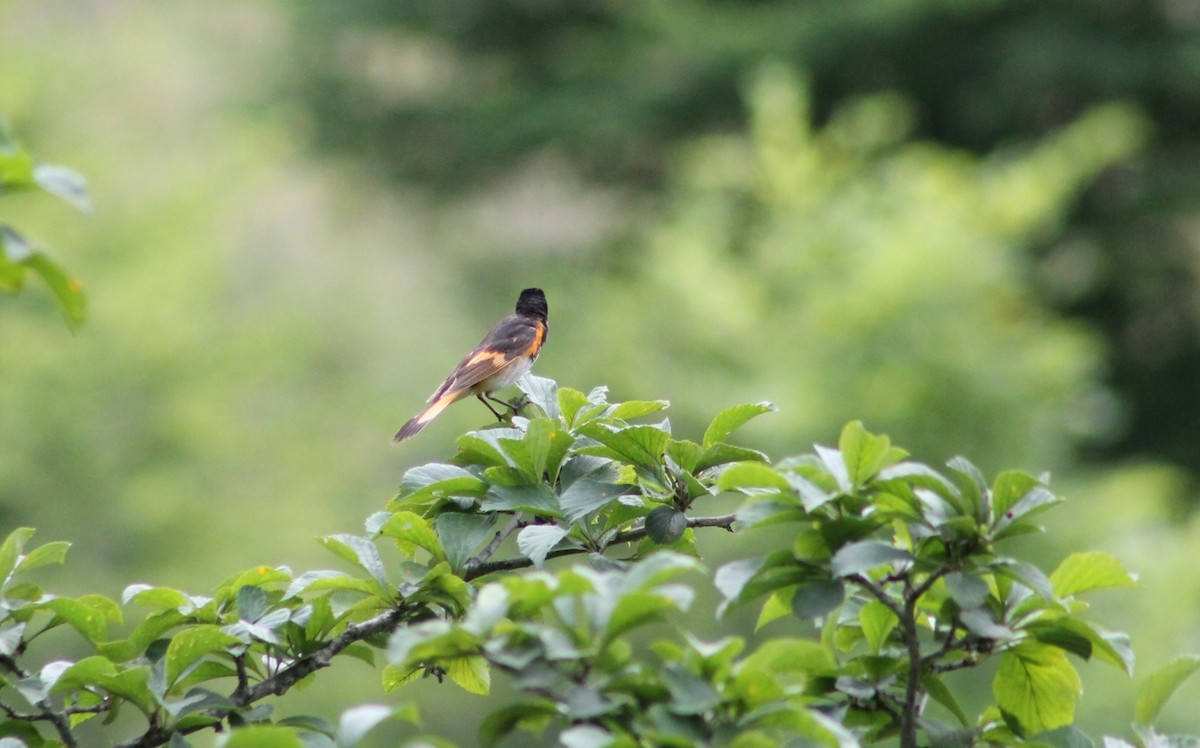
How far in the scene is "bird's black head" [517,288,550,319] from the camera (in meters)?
4.59

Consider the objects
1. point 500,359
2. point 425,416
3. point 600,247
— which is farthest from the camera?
point 600,247

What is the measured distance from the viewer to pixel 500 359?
423 cm

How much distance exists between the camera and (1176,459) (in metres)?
16.3

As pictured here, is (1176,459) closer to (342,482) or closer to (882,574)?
(342,482)

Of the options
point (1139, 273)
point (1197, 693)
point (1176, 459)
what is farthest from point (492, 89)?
point (1197, 693)

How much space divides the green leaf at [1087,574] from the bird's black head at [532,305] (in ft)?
9.83

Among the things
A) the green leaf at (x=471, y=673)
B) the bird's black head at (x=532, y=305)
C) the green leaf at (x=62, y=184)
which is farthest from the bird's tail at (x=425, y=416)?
the green leaf at (x=62, y=184)

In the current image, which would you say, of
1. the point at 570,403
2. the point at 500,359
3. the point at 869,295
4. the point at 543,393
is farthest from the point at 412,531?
the point at 869,295

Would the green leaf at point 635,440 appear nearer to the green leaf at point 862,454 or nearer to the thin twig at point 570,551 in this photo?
the thin twig at point 570,551

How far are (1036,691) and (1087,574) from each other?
0.19 m

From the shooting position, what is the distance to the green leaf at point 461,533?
6.20 feet

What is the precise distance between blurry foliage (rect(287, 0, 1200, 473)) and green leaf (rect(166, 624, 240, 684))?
43.9 ft

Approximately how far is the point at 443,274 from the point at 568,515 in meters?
16.4

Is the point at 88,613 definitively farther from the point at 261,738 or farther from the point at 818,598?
the point at 818,598
